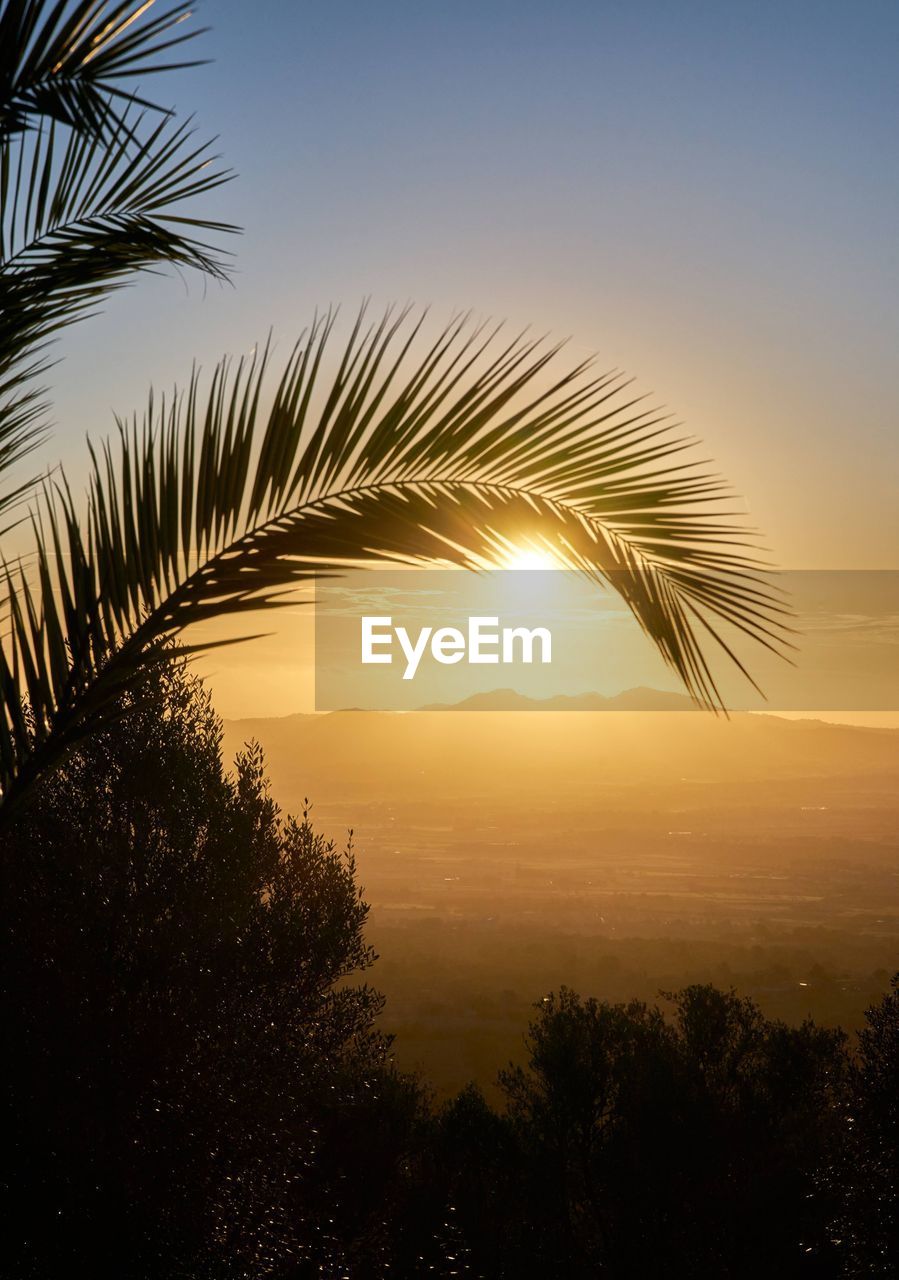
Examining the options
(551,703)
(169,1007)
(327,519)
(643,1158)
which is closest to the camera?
(327,519)

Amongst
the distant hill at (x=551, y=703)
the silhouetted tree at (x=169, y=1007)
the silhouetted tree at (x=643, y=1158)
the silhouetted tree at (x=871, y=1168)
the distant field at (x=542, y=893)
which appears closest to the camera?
the silhouetted tree at (x=169, y=1007)

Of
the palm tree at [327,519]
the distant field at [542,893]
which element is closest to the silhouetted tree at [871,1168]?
the distant field at [542,893]

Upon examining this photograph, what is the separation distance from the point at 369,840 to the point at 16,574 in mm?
165453

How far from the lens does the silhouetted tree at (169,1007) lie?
27.6 ft

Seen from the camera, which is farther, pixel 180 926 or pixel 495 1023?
pixel 495 1023

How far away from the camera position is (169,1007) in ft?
30.7

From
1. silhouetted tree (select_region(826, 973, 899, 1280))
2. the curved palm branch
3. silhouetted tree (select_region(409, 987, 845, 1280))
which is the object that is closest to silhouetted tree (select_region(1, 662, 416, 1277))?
the curved palm branch

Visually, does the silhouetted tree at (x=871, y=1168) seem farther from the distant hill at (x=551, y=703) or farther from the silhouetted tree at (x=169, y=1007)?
the distant hill at (x=551, y=703)

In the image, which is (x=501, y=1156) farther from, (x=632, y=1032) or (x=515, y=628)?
(x=515, y=628)

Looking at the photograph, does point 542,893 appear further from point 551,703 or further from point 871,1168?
point 871,1168

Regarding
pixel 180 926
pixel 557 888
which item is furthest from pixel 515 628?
pixel 557 888

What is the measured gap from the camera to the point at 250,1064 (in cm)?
988

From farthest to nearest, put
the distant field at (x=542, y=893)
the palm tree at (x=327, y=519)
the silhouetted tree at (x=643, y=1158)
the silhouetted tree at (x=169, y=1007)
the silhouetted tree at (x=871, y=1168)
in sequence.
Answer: the distant field at (x=542, y=893)
the silhouetted tree at (x=643, y=1158)
the silhouetted tree at (x=871, y=1168)
the silhouetted tree at (x=169, y=1007)
the palm tree at (x=327, y=519)

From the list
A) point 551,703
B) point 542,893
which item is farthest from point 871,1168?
point 551,703
